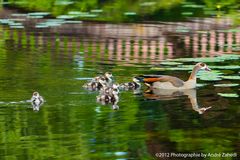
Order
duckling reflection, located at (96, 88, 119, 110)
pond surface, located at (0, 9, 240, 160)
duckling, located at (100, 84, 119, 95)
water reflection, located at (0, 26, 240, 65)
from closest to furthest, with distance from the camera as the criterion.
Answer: pond surface, located at (0, 9, 240, 160)
duckling reflection, located at (96, 88, 119, 110)
duckling, located at (100, 84, 119, 95)
water reflection, located at (0, 26, 240, 65)

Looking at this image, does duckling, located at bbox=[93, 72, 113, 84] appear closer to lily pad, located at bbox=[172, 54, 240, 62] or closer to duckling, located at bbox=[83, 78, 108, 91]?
duckling, located at bbox=[83, 78, 108, 91]

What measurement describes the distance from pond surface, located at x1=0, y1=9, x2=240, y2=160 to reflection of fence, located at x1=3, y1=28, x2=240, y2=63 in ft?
0.08

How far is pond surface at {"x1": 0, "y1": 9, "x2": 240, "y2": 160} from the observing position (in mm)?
11344

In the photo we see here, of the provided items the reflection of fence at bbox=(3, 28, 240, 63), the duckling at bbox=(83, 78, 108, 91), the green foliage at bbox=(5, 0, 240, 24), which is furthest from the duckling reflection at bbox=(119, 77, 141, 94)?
the green foliage at bbox=(5, 0, 240, 24)

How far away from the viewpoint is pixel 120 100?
14.4 meters

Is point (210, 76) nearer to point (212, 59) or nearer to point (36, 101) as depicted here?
point (212, 59)

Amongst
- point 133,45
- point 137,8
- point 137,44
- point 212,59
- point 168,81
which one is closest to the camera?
point 168,81

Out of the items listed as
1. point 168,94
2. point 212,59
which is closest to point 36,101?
point 168,94

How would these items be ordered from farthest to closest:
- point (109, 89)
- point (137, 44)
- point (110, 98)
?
point (137, 44)
point (109, 89)
point (110, 98)

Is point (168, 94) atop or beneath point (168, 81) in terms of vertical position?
beneath

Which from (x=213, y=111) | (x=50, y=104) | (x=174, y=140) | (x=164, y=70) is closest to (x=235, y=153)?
(x=174, y=140)

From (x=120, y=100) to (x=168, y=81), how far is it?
1252 millimetres

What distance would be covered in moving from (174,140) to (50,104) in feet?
9.53

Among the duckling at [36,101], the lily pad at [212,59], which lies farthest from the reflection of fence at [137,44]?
the duckling at [36,101]
